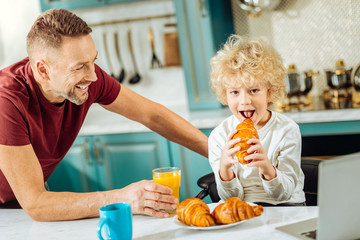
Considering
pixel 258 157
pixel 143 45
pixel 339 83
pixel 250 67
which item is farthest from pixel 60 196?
pixel 143 45

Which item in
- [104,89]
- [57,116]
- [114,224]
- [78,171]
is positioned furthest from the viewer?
[78,171]

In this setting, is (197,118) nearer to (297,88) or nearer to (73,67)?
(297,88)

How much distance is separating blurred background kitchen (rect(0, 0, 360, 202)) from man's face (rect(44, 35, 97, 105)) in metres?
1.22

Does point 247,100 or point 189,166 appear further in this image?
point 189,166

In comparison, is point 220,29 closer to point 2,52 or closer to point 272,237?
point 2,52

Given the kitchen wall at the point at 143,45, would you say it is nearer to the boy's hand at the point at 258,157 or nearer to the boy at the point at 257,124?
the boy at the point at 257,124

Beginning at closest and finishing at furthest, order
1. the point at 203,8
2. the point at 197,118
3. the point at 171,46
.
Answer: the point at 197,118, the point at 203,8, the point at 171,46

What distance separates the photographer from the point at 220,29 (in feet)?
10.3

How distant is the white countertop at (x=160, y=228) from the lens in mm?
1160

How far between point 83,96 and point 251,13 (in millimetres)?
1792

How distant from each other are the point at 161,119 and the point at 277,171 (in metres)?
0.70

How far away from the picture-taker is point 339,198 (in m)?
0.95

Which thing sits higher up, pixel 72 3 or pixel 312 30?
pixel 72 3

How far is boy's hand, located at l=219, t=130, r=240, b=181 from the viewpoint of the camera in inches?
51.3
